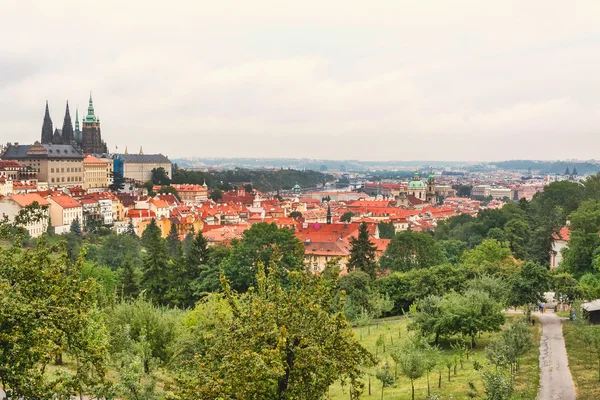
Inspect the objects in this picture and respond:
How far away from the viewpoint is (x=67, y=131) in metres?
155

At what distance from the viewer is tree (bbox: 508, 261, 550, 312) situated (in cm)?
3456

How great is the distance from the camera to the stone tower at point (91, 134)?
6378 inches

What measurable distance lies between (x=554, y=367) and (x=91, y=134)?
15077cm

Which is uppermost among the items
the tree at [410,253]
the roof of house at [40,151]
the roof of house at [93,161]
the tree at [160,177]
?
the roof of house at [40,151]

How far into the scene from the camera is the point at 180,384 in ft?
43.5

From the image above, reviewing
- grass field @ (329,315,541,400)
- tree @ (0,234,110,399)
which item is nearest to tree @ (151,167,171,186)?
grass field @ (329,315,541,400)

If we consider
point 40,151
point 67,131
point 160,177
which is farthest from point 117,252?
point 67,131

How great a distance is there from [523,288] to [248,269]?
60.8 feet

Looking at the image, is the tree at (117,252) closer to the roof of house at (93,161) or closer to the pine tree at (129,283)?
the pine tree at (129,283)

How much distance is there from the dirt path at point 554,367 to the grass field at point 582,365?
0.19 m

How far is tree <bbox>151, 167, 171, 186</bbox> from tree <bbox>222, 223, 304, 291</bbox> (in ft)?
357

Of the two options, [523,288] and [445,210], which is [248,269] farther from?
[445,210]

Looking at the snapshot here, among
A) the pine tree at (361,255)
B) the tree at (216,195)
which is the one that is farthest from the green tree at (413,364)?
the tree at (216,195)

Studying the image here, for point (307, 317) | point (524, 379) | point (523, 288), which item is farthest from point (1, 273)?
point (523, 288)
